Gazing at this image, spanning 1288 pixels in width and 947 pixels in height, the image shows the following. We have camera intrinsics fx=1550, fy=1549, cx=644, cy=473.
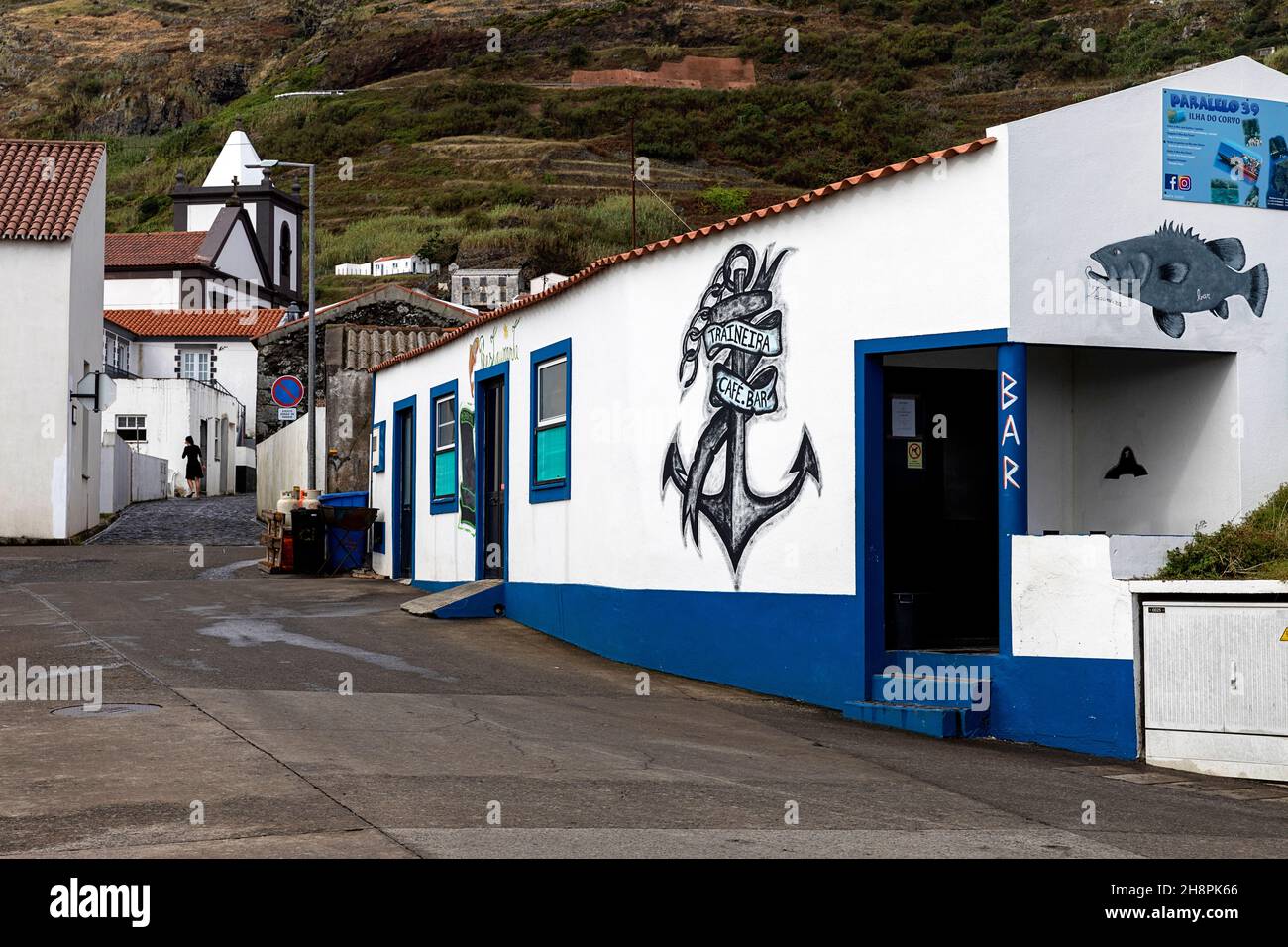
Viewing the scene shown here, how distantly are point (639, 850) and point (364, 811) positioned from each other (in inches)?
54.6

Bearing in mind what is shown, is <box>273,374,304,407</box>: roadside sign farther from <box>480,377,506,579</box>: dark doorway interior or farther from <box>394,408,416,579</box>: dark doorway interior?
<box>480,377,506,579</box>: dark doorway interior

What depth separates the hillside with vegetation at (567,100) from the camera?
90.4m

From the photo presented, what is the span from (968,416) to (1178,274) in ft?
6.89

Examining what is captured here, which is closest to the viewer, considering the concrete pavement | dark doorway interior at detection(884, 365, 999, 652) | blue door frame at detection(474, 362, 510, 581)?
the concrete pavement

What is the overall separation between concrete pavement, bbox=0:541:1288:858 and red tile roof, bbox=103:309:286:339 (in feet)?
167

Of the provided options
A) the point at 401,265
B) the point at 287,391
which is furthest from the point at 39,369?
the point at 401,265

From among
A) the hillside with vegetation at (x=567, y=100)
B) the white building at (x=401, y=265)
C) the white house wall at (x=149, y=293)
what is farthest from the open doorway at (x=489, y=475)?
the white building at (x=401, y=265)

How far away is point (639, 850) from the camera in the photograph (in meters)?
6.49

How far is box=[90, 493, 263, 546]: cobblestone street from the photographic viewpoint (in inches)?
1246

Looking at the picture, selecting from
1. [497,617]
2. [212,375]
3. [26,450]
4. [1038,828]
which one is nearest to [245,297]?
[212,375]

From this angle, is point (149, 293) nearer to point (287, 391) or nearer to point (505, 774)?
point (287, 391)

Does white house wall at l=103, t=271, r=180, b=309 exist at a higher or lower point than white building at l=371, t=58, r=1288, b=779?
higher

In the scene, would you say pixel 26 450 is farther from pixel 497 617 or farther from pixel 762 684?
pixel 762 684
